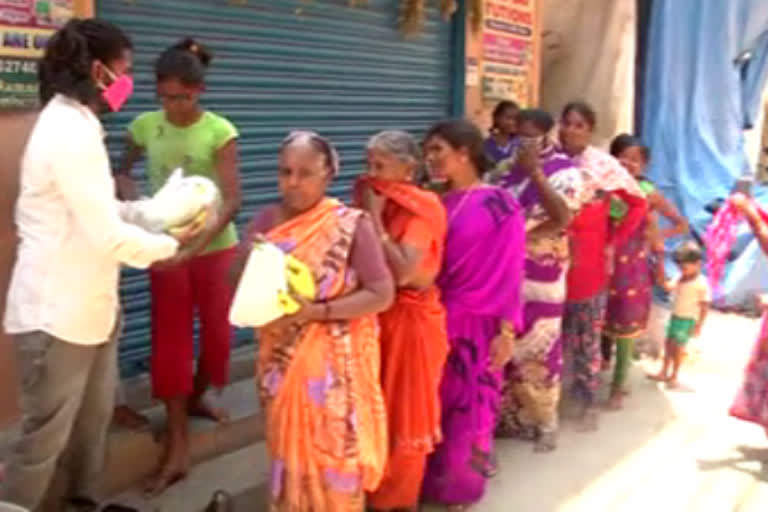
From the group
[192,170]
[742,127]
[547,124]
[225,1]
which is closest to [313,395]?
[192,170]

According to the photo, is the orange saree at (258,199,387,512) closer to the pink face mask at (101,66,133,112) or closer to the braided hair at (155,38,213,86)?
the pink face mask at (101,66,133,112)

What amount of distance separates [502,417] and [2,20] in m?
2.93

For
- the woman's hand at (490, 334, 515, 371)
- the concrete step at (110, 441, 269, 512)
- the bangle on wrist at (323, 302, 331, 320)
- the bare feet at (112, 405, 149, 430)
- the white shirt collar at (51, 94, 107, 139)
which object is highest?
the white shirt collar at (51, 94, 107, 139)

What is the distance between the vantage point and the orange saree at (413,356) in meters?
3.12

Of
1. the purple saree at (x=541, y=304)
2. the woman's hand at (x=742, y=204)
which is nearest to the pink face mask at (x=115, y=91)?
the purple saree at (x=541, y=304)

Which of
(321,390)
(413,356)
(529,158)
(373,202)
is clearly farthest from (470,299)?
(321,390)

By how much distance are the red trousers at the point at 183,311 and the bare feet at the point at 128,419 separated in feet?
0.75

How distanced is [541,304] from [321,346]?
1.66 meters

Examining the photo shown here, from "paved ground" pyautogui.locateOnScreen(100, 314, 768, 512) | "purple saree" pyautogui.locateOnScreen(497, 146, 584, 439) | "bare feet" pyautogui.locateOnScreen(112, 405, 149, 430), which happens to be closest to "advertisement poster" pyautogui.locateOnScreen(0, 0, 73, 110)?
"bare feet" pyautogui.locateOnScreen(112, 405, 149, 430)

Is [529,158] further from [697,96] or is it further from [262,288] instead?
[697,96]

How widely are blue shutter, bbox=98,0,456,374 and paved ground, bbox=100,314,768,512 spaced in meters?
0.83

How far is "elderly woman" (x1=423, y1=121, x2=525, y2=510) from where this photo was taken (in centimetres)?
335

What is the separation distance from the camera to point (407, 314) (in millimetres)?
3166

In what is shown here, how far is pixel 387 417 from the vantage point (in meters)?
3.21
